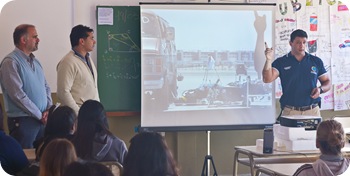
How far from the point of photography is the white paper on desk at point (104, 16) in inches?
206

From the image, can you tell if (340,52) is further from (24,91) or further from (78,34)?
(24,91)

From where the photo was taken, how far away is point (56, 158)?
242 centimetres

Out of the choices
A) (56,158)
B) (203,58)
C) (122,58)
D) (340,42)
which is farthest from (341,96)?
(56,158)

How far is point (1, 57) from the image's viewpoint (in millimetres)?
4961

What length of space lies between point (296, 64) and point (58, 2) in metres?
2.40

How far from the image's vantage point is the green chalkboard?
5.28 m

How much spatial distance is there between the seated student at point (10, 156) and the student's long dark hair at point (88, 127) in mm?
341

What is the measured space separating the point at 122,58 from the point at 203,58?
0.84 m

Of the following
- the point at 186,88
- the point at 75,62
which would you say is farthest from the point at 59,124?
the point at 186,88

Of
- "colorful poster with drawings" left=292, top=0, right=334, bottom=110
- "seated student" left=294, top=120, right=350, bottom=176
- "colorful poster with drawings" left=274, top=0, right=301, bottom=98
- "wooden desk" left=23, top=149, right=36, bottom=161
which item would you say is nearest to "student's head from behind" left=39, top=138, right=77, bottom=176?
"wooden desk" left=23, top=149, right=36, bottom=161

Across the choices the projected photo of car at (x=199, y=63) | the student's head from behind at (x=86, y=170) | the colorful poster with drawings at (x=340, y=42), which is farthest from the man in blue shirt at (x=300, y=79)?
the student's head from behind at (x=86, y=170)

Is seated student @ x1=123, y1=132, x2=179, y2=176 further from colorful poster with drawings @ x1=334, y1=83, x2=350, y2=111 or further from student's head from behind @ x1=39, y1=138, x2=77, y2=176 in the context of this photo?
colorful poster with drawings @ x1=334, y1=83, x2=350, y2=111

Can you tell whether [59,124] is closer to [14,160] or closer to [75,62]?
[14,160]

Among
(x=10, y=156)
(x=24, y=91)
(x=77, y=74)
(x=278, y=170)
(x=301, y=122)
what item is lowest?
(x=278, y=170)
